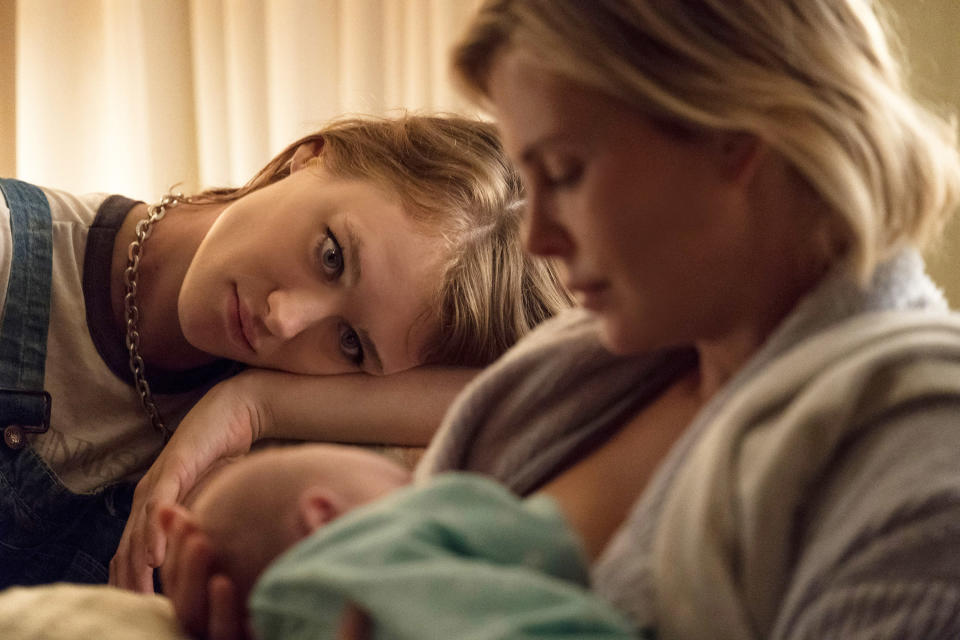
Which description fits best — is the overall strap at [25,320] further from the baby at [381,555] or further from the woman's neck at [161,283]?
the baby at [381,555]

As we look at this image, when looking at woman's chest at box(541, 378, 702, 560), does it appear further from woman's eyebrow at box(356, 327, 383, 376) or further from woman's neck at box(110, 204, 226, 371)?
woman's neck at box(110, 204, 226, 371)

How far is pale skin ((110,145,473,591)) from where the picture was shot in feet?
4.18

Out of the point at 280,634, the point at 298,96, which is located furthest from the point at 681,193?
the point at 298,96

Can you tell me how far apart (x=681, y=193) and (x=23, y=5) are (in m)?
2.39

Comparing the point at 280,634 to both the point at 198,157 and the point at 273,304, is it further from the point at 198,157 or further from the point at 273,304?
the point at 198,157

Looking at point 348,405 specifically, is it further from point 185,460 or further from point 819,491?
point 819,491

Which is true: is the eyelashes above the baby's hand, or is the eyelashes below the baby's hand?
above

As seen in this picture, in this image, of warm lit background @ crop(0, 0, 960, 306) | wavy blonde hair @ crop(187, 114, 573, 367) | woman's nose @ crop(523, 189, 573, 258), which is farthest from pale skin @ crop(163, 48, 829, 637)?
warm lit background @ crop(0, 0, 960, 306)

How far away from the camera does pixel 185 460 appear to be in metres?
1.28

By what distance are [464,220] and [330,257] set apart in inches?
8.1

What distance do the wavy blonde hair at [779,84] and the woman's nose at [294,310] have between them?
0.67m

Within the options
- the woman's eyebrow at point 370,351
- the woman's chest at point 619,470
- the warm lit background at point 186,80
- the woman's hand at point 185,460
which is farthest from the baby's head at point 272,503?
the warm lit background at point 186,80

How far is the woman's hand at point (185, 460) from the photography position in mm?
1186

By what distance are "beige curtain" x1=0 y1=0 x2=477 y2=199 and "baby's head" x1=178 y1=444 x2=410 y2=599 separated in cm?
179
